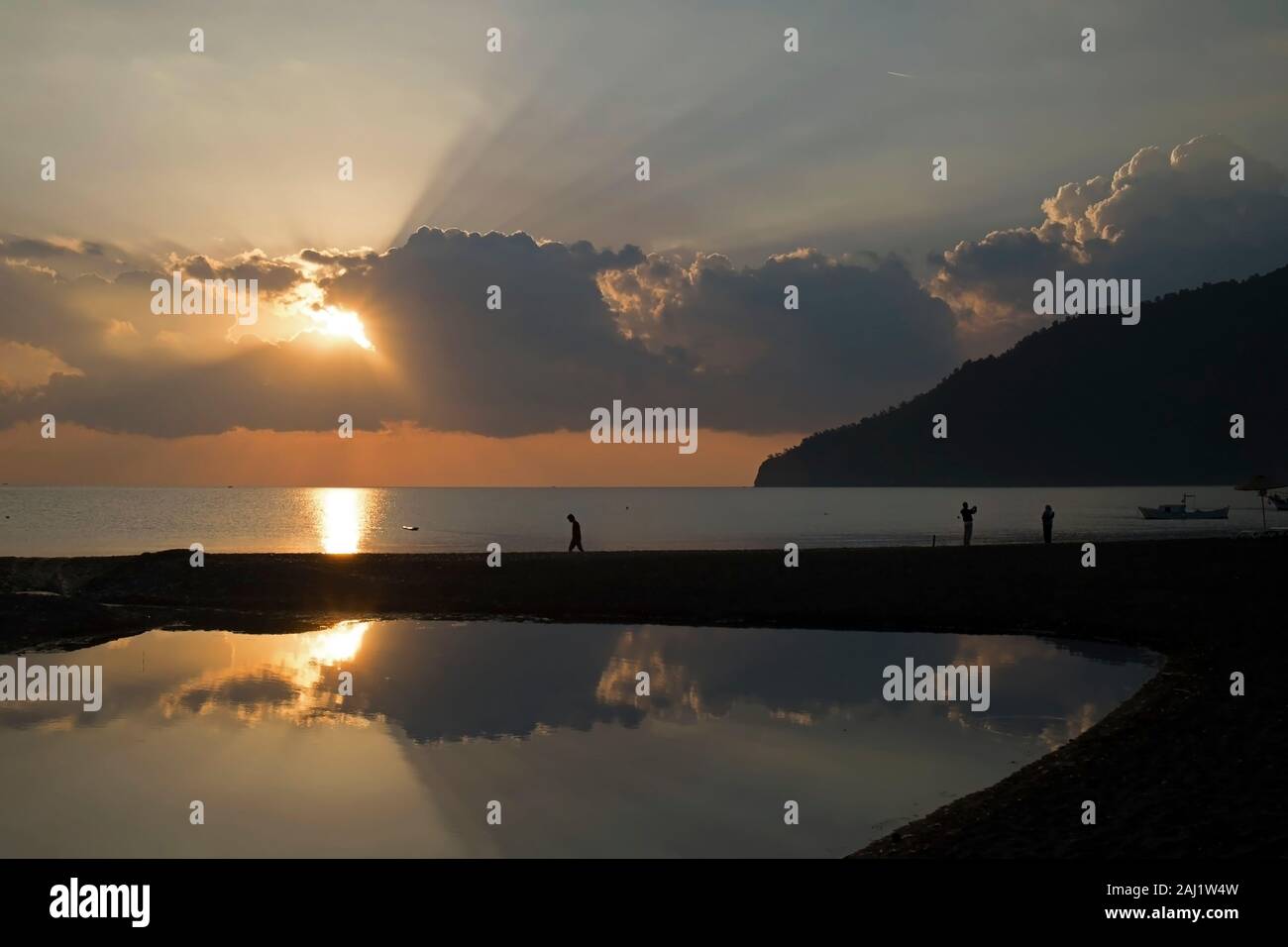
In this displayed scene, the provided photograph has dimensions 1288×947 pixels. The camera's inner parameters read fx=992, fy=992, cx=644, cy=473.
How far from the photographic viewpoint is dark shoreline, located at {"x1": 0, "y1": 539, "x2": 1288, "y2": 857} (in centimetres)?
1142

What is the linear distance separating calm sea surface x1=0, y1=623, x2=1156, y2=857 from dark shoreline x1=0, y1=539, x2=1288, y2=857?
130cm

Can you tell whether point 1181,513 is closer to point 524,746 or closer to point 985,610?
point 985,610

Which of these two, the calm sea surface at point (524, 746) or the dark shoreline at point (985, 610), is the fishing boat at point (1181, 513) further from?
the calm sea surface at point (524, 746)

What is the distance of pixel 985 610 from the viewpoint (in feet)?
101

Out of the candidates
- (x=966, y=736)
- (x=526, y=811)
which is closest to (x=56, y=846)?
(x=526, y=811)

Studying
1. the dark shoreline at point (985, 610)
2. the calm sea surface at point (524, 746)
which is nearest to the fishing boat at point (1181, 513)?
the dark shoreline at point (985, 610)

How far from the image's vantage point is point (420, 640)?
2884cm

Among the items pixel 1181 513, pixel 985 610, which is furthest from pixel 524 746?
pixel 1181 513

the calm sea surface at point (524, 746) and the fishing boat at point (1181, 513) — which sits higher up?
the fishing boat at point (1181, 513)

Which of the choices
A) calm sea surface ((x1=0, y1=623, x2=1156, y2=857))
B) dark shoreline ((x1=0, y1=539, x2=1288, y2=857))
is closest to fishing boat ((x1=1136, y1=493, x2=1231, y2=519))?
dark shoreline ((x1=0, y1=539, x2=1288, y2=857))

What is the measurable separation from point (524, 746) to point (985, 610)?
19.1m

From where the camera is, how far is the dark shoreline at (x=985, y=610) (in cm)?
1142

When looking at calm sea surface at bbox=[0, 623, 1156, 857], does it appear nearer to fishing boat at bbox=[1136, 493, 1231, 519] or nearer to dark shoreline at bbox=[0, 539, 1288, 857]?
dark shoreline at bbox=[0, 539, 1288, 857]

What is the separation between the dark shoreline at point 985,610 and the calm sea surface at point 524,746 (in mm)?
1300
